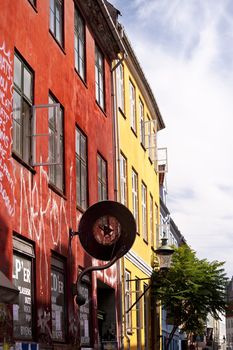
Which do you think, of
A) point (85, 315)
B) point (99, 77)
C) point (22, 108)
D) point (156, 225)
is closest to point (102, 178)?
point (99, 77)

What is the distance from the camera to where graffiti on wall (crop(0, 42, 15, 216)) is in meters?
→ 12.0

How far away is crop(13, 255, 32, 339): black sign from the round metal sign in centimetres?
168

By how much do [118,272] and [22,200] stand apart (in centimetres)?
822

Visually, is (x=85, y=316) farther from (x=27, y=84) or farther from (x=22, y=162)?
(x=27, y=84)

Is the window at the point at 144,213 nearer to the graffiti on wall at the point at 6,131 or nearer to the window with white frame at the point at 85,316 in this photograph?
the window with white frame at the point at 85,316

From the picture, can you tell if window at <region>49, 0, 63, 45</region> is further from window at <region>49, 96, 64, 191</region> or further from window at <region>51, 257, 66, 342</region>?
window at <region>51, 257, 66, 342</region>

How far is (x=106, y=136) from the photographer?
20.2 metres

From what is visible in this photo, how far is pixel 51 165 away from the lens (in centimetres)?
1424

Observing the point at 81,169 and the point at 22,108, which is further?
the point at 81,169

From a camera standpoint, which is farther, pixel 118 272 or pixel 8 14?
pixel 118 272

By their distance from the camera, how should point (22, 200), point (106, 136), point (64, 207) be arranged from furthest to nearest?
point (106, 136) → point (64, 207) → point (22, 200)

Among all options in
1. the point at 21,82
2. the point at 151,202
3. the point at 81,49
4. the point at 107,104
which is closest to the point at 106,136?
the point at 107,104

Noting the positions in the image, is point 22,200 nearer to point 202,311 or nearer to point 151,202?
point 202,311

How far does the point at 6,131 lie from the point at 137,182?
44.1 feet
